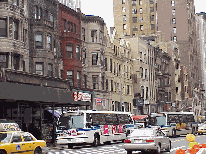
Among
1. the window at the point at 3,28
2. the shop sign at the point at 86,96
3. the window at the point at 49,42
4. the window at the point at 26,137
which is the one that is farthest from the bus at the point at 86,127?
the shop sign at the point at 86,96

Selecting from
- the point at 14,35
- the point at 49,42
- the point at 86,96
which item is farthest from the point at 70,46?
the point at 14,35

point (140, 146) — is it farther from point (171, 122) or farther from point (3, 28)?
point (171, 122)

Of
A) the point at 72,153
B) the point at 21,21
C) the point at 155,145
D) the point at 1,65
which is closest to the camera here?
the point at 155,145

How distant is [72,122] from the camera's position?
3009 cm

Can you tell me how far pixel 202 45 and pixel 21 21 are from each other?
13465cm

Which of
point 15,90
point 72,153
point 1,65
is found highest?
point 1,65

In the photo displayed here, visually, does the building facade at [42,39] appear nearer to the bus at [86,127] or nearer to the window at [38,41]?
the window at [38,41]

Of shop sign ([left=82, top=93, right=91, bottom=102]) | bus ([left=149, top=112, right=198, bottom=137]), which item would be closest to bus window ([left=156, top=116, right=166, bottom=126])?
bus ([left=149, top=112, right=198, bottom=137])

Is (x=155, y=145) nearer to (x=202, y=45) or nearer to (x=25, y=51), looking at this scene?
(x=25, y=51)

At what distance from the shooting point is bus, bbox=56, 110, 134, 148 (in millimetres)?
29406

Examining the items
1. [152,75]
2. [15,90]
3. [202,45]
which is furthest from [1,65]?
[202,45]

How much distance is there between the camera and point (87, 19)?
182 ft

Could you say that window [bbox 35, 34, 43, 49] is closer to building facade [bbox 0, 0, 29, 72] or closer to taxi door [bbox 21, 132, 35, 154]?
building facade [bbox 0, 0, 29, 72]

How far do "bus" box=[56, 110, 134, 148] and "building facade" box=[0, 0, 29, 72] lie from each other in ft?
32.4
